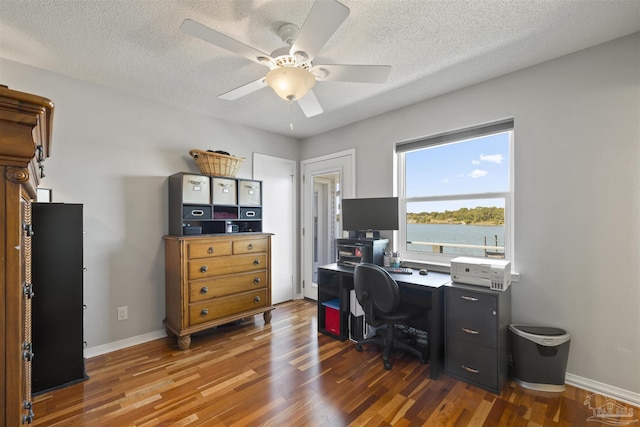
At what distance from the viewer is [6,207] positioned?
0.82m

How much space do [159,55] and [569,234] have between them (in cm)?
338

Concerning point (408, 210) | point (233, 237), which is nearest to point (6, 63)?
point (233, 237)

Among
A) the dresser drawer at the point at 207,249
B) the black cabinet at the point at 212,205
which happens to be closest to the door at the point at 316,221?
the black cabinet at the point at 212,205

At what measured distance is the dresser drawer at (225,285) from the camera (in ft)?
9.20

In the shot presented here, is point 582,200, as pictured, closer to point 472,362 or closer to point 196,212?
point 472,362

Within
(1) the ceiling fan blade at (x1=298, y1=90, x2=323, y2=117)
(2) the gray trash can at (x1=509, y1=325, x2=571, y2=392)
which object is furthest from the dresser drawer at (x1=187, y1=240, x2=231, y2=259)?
(2) the gray trash can at (x1=509, y1=325, x2=571, y2=392)

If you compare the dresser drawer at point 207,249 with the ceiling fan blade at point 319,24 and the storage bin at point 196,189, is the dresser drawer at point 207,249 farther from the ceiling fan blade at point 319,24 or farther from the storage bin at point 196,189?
the ceiling fan blade at point 319,24

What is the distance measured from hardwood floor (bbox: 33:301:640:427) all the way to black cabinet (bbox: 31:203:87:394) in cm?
15

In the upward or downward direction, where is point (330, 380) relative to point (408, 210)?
downward

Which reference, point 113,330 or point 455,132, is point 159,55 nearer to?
point 113,330

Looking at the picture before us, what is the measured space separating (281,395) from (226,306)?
1244mm

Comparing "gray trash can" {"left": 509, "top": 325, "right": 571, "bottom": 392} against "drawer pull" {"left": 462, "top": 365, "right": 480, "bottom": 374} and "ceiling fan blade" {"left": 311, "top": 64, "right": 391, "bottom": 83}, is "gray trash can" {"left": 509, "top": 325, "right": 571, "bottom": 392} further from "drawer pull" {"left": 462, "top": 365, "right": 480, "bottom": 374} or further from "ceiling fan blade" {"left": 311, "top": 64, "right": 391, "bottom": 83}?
"ceiling fan blade" {"left": 311, "top": 64, "right": 391, "bottom": 83}

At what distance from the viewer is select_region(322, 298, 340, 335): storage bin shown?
2953 millimetres

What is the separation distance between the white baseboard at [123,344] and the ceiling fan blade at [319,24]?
299cm
